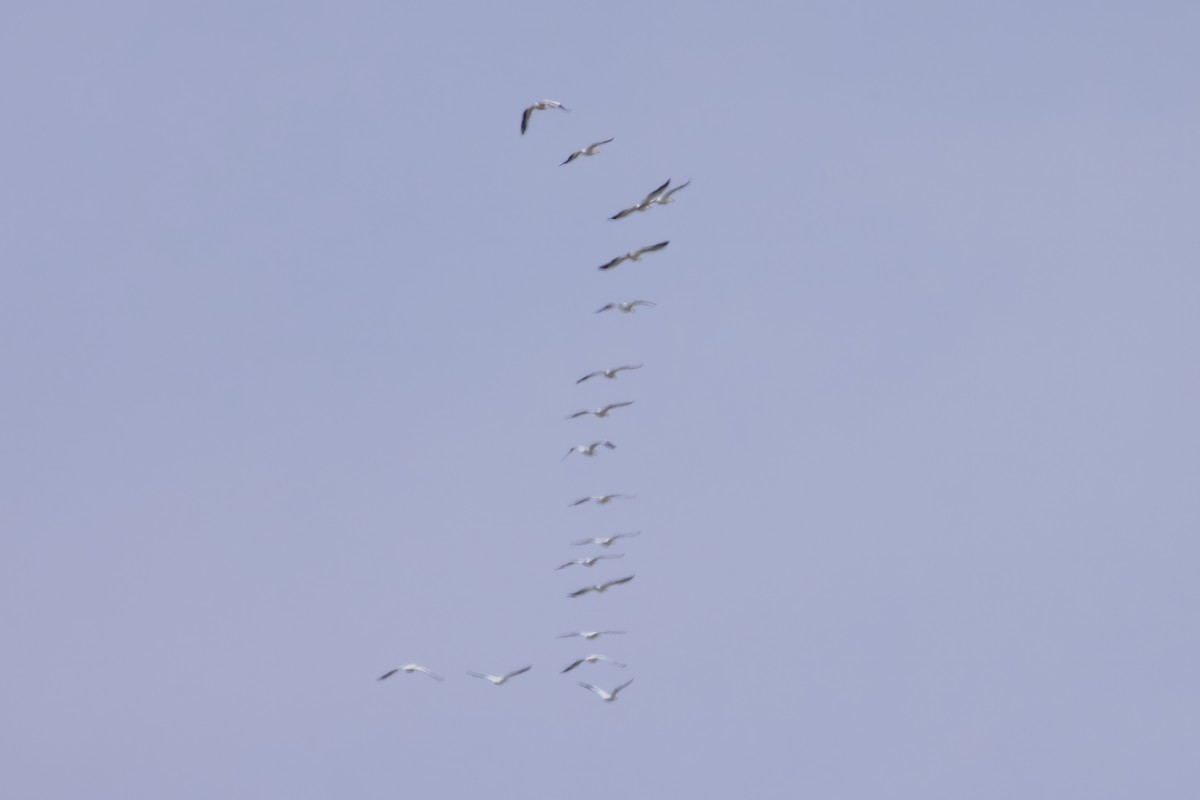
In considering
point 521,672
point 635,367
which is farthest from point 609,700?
point 635,367

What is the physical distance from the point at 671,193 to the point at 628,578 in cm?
1688

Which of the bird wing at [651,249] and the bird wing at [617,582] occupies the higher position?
the bird wing at [651,249]

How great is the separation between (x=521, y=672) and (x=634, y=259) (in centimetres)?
1863

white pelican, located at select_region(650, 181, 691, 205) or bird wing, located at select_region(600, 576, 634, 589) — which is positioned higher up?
white pelican, located at select_region(650, 181, 691, 205)

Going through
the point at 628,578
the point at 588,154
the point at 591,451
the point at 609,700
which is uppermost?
the point at 588,154

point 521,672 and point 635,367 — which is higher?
point 635,367

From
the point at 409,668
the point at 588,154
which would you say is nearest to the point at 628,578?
the point at 409,668

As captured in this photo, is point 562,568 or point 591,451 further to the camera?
point 591,451

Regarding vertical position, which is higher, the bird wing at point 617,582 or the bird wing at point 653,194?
the bird wing at point 653,194

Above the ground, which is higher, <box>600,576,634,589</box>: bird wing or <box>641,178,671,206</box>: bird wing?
<box>641,178,671,206</box>: bird wing

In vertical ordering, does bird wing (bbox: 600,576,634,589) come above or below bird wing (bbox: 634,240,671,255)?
below

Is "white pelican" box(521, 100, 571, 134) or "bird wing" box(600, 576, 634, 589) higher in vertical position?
"white pelican" box(521, 100, 571, 134)

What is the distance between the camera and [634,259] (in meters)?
105

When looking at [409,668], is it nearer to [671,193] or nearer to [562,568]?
[562,568]
